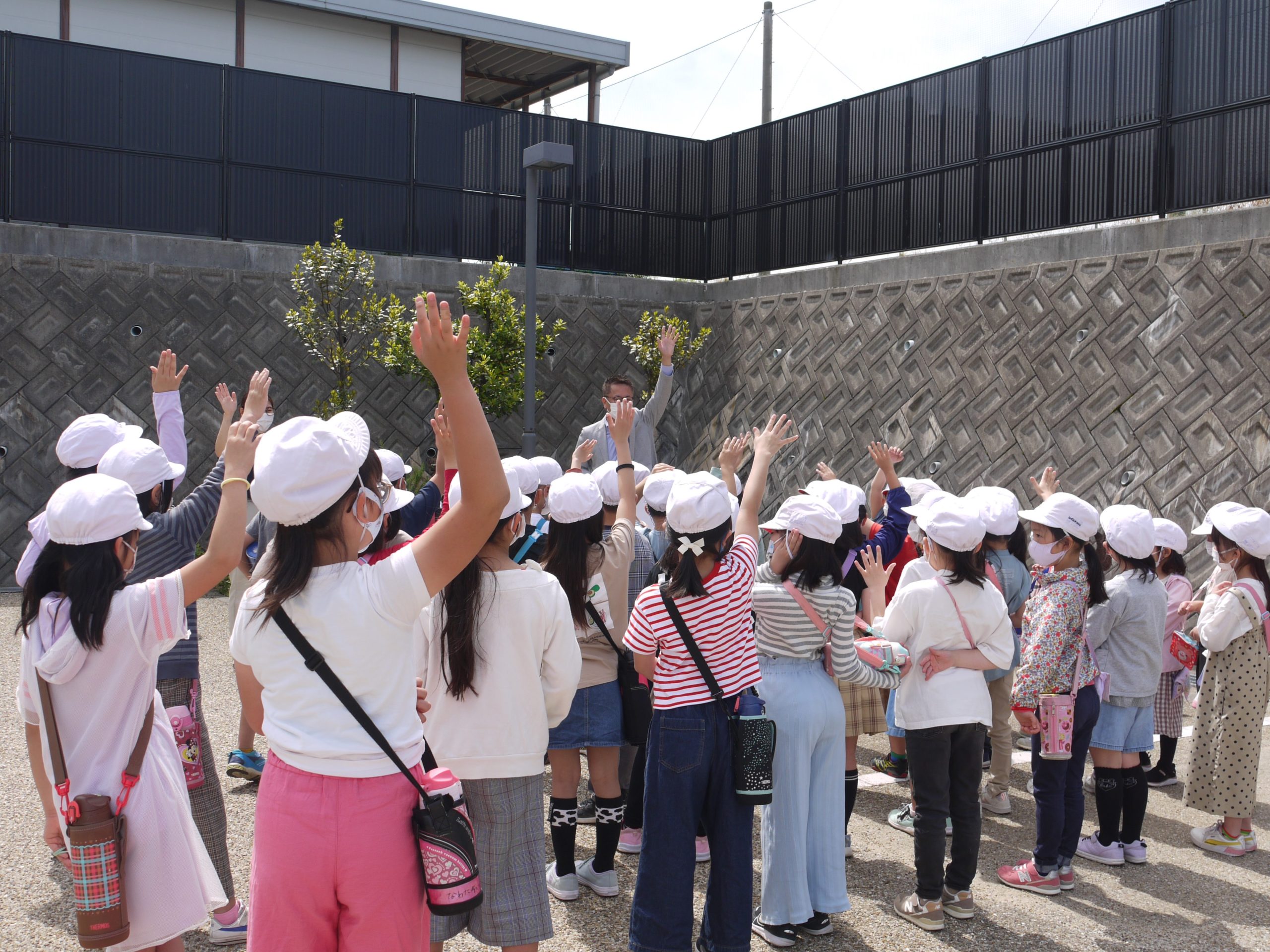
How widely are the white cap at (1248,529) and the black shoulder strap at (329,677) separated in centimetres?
405

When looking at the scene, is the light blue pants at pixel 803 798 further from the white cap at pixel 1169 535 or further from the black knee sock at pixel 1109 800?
Answer: the white cap at pixel 1169 535

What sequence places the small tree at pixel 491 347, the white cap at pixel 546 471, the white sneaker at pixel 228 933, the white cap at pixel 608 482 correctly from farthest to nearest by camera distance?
the small tree at pixel 491 347, the white cap at pixel 546 471, the white cap at pixel 608 482, the white sneaker at pixel 228 933

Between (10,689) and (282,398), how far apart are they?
6.14 meters

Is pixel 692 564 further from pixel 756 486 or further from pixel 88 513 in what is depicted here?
pixel 88 513

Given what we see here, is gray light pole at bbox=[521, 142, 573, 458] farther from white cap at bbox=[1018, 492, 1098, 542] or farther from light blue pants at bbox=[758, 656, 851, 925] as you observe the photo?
light blue pants at bbox=[758, 656, 851, 925]

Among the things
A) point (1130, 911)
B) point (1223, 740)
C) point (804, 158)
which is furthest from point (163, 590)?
point (804, 158)

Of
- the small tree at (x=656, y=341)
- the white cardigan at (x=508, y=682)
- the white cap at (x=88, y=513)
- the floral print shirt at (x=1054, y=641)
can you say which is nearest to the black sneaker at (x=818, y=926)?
the floral print shirt at (x=1054, y=641)

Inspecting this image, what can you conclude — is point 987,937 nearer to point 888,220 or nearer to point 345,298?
point 888,220

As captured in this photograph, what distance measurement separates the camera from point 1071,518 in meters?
4.25

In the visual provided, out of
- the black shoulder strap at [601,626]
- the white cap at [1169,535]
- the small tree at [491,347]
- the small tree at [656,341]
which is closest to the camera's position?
the black shoulder strap at [601,626]

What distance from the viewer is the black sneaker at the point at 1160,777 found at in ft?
19.2

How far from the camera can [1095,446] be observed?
978 cm

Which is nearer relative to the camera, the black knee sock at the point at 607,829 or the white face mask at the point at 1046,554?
A: the black knee sock at the point at 607,829

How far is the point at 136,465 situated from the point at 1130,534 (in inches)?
Result: 156
